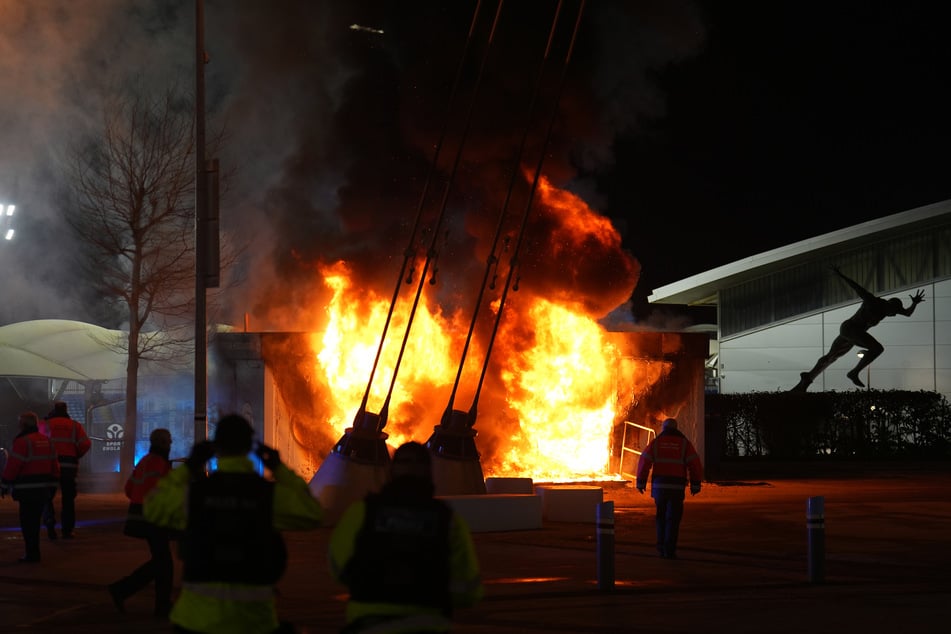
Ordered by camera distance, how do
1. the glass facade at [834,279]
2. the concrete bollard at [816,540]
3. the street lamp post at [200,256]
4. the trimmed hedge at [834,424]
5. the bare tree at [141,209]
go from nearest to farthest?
the concrete bollard at [816,540]
the street lamp post at [200,256]
the bare tree at [141,209]
the trimmed hedge at [834,424]
the glass facade at [834,279]

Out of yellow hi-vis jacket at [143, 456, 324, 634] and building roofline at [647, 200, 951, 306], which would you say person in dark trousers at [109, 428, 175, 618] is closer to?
yellow hi-vis jacket at [143, 456, 324, 634]

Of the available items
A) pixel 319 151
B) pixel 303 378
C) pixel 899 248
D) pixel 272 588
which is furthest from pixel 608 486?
pixel 899 248

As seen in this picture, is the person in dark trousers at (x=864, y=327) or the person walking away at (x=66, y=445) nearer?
the person walking away at (x=66, y=445)

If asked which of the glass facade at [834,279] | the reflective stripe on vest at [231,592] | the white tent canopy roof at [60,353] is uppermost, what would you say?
the glass facade at [834,279]

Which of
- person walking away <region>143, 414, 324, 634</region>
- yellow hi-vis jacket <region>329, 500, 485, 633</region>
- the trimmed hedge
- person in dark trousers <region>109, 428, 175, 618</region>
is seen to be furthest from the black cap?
the trimmed hedge

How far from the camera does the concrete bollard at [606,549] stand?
38.1ft

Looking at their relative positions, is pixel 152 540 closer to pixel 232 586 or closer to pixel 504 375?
pixel 232 586

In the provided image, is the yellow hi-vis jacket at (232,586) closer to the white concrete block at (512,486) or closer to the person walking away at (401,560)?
the person walking away at (401,560)

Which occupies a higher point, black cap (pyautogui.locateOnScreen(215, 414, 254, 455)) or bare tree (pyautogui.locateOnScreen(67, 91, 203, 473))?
bare tree (pyautogui.locateOnScreen(67, 91, 203, 473))

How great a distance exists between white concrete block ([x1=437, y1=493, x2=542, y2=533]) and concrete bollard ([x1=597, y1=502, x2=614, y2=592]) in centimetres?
523

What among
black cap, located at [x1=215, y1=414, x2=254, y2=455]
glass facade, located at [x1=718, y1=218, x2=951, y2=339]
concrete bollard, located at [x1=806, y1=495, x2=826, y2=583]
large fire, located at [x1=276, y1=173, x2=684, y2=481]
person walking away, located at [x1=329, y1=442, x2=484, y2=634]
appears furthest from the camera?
glass facade, located at [x1=718, y1=218, x2=951, y2=339]

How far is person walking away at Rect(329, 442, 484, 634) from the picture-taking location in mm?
5023

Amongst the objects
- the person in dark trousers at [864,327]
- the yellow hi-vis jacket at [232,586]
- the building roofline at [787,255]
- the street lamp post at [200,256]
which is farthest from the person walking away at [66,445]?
the building roofline at [787,255]

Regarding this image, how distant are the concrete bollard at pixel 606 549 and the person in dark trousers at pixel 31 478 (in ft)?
19.5
